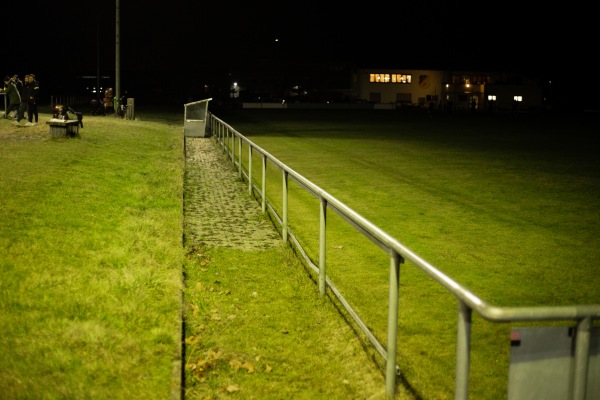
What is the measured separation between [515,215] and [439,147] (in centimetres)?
1227

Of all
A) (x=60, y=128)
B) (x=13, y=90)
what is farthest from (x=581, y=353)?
(x=13, y=90)

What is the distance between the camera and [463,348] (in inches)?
106

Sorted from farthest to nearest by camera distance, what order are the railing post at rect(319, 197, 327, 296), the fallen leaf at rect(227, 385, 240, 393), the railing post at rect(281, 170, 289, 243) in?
the railing post at rect(281, 170, 289, 243) < the railing post at rect(319, 197, 327, 296) < the fallen leaf at rect(227, 385, 240, 393)

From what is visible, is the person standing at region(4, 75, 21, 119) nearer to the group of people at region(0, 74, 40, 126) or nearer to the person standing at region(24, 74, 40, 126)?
the group of people at region(0, 74, 40, 126)

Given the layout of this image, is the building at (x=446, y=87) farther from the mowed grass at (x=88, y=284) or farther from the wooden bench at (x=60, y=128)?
the mowed grass at (x=88, y=284)

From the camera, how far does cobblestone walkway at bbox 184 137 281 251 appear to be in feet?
26.7

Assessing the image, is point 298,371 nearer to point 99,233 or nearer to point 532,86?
point 99,233

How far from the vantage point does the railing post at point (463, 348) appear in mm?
2693

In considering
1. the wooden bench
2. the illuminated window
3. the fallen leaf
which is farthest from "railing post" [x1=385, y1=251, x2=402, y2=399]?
the illuminated window

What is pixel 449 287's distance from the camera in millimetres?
2867

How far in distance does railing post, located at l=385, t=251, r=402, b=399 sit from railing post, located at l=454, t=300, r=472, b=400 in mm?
953

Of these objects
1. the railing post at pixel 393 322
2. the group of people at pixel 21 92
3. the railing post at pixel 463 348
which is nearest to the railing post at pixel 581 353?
the railing post at pixel 463 348

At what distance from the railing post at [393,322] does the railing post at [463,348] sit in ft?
3.13

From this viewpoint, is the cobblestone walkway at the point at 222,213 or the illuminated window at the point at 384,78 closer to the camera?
the cobblestone walkway at the point at 222,213
